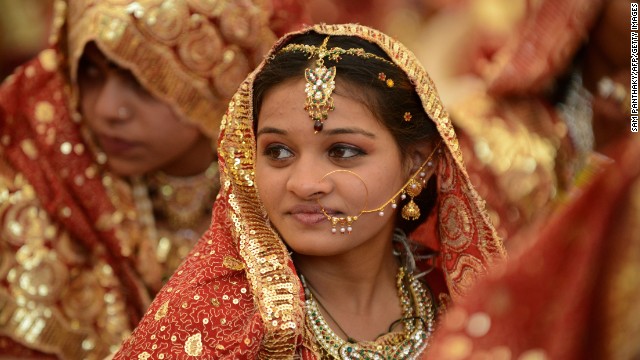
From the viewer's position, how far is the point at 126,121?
355 centimetres

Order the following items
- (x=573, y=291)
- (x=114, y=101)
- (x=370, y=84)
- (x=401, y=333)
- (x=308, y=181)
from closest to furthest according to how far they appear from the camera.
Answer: (x=573, y=291) → (x=308, y=181) → (x=370, y=84) → (x=401, y=333) → (x=114, y=101)

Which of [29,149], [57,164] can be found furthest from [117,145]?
[29,149]

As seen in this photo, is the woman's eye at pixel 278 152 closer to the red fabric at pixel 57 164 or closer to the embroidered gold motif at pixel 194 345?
the embroidered gold motif at pixel 194 345

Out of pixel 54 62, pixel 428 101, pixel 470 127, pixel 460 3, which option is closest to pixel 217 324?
pixel 428 101

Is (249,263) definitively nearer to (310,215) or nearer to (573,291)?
(310,215)

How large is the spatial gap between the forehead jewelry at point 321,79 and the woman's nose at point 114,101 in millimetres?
1280

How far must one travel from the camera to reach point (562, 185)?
4.26 metres

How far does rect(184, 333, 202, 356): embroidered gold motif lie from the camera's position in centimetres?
224

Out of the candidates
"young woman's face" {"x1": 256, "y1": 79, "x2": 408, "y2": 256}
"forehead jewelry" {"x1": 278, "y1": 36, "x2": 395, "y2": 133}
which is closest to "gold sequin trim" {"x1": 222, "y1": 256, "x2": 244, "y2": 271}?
"young woman's face" {"x1": 256, "y1": 79, "x2": 408, "y2": 256}

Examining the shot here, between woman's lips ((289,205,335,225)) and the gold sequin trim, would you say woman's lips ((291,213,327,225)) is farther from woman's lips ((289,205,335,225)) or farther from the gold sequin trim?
the gold sequin trim

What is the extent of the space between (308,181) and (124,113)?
147 cm

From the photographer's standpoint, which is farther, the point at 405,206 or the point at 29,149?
the point at 29,149

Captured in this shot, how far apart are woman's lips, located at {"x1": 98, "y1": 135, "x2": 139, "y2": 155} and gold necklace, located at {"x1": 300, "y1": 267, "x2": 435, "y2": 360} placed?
1.34 metres

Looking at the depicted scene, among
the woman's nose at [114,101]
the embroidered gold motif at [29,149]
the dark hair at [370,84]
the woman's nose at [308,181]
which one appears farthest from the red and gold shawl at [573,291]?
the embroidered gold motif at [29,149]
